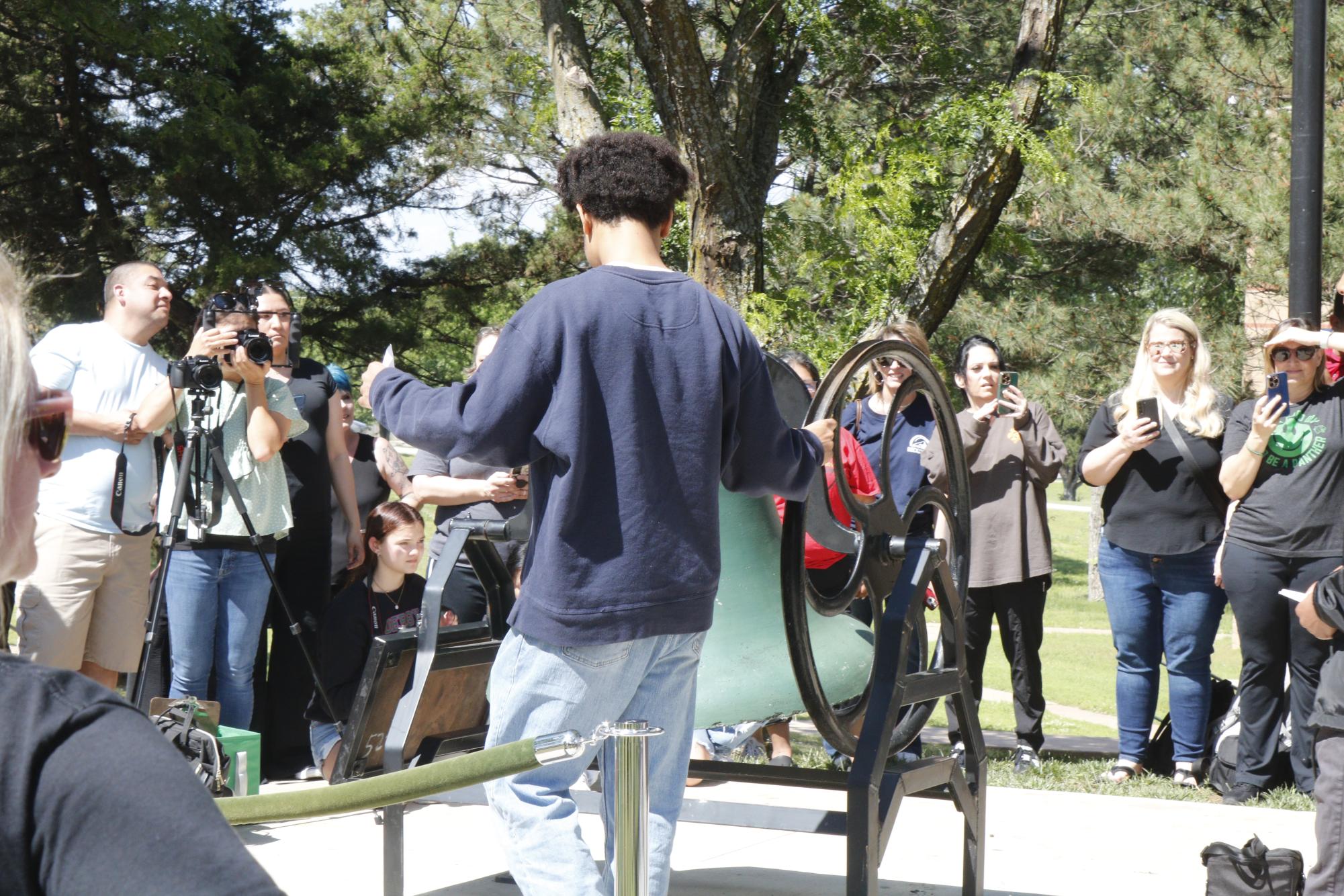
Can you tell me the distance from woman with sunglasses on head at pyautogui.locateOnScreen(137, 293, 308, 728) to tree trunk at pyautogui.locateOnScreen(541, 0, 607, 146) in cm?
404

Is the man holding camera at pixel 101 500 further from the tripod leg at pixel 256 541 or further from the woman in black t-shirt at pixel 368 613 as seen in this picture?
the woman in black t-shirt at pixel 368 613

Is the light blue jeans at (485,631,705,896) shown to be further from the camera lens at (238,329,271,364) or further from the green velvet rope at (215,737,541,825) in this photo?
the camera lens at (238,329,271,364)

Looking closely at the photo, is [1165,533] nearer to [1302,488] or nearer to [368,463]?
[1302,488]

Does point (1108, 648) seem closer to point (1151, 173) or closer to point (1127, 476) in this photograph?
point (1151, 173)

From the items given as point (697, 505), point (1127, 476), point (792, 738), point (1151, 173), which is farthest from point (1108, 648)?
point (697, 505)

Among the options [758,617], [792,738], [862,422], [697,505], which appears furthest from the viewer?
[792,738]

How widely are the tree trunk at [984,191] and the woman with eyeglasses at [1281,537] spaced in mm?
4115

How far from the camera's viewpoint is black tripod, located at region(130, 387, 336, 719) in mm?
4590

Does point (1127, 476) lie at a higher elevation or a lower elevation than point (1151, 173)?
lower

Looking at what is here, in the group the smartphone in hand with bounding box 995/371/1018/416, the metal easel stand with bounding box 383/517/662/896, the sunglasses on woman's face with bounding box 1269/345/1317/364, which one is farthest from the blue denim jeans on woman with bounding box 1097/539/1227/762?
the metal easel stand with bounding box 383/517/662/896

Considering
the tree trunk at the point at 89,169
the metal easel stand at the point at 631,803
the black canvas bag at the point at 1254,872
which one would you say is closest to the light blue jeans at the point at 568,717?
the metal easel stand at the point at 631,803

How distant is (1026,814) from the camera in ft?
15.1

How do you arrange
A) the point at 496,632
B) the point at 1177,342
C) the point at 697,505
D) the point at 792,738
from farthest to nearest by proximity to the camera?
the point at 792,738 < the point at 1177,342 < the point at 496,632 < the point at 697,505

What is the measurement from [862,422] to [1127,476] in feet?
3.72
